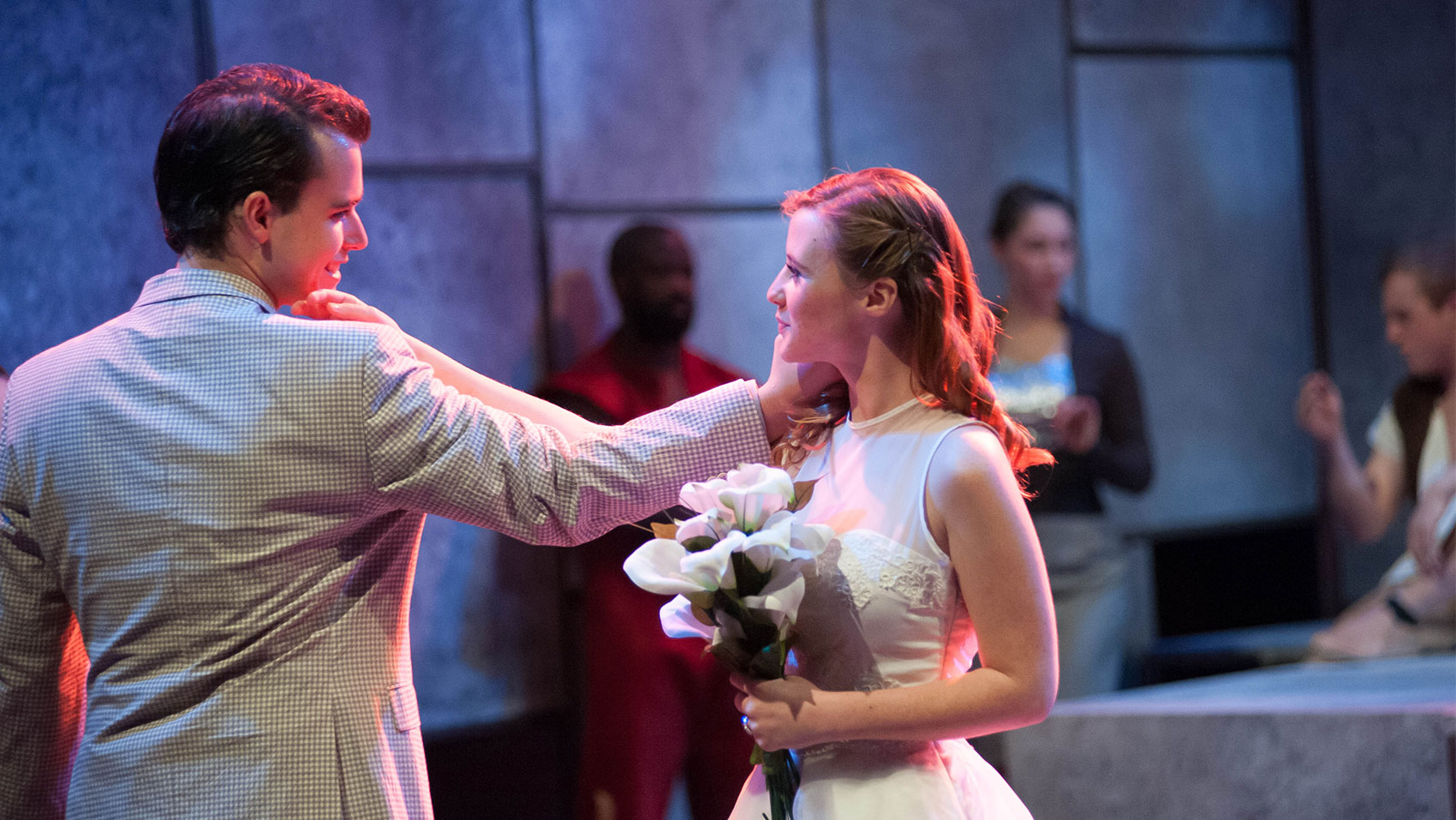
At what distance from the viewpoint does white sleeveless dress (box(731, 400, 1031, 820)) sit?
162 centimetres

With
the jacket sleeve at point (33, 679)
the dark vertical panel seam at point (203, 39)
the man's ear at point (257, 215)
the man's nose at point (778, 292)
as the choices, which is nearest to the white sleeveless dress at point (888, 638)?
the man's nose at point (778, 292)

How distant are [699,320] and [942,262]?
1.84m

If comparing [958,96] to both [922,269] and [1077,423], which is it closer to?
[1077,423]

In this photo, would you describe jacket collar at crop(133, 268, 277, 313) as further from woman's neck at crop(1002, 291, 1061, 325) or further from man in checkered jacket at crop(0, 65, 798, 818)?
woman's neck at crop(1002, 291, 1061, 325)

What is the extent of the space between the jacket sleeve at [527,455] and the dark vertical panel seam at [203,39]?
166 centimetres

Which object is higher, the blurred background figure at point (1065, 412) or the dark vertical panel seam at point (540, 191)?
the dark vertical panel seam at point (540, 191)

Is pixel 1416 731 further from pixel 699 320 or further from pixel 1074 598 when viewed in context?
pixel 699 320

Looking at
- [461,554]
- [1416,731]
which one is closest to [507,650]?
[461,554]

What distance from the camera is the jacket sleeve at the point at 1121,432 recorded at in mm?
3578

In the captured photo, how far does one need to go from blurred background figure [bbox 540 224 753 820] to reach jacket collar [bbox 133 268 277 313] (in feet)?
5.23

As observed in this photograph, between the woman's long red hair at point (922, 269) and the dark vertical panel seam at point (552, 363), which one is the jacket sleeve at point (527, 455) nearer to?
the woman's long red hair at point (922, 269)

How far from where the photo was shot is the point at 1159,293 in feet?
14.3

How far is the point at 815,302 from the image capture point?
5.57ft

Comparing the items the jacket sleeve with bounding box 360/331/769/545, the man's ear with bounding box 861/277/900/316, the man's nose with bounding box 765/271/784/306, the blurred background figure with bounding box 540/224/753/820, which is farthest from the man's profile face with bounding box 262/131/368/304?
the blurred background figure with bounding box 540/224/753/820
